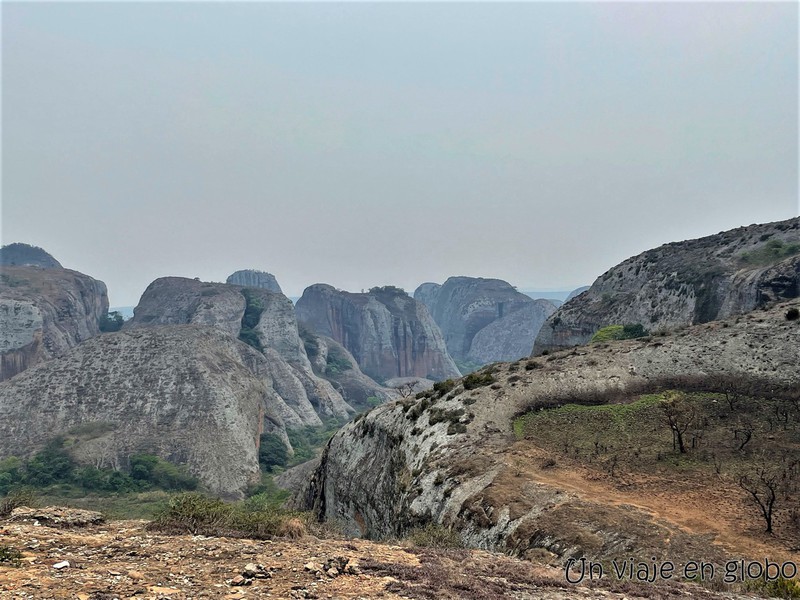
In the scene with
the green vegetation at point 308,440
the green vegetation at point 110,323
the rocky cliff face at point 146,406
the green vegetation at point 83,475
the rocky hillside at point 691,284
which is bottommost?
the green vegetation at point 308,440

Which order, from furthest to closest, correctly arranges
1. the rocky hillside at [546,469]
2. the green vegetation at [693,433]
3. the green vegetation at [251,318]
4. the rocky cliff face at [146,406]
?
the green vegetation at [251,318]
the rocky cliff face at [146,406]
the green vegetation at [693,433]
the rocky hillside at [546,469]

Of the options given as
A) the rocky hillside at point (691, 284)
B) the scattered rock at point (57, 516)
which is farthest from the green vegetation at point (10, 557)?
the rocky hillside at point (691, 284)

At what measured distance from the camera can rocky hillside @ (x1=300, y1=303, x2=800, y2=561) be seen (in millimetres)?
15742

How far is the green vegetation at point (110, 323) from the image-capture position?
169875 mm

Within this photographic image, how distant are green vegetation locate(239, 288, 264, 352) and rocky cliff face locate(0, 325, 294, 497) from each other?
144ft

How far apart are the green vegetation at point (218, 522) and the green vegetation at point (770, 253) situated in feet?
214

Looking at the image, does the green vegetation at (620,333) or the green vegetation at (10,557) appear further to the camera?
the green vegetation at (620,333)

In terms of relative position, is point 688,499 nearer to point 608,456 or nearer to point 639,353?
point 608,456

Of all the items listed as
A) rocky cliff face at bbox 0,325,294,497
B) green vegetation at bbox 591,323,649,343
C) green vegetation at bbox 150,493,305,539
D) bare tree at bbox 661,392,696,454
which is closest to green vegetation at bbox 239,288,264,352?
rocky cliff face at bbox 0,325,294,497

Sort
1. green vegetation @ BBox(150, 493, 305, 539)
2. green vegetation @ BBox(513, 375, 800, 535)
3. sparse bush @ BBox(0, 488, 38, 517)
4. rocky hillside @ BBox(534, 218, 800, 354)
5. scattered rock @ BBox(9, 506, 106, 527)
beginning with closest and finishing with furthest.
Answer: scattered rock @ BBox(9, 506, 106, 527) < green vegetation @ BBox(150, 493, 305, 539) < sparse bush @ BBox(0, 488, 38, 517) < green vegetation @ BBox(513, 375, 800, 535) < rocky hillside @ BBox(534, 218, 800, 354)

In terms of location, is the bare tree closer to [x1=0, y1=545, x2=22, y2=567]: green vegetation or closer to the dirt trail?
the dirt trail

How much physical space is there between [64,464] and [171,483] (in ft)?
53.5

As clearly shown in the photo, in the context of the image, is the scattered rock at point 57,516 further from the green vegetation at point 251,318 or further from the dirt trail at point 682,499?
the green vegetation at point 251,318

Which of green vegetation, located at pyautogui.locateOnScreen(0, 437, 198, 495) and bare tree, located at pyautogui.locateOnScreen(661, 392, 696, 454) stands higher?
bare tree, located at pyautogui.locateOnScreen(661, 392, 696, 454)
